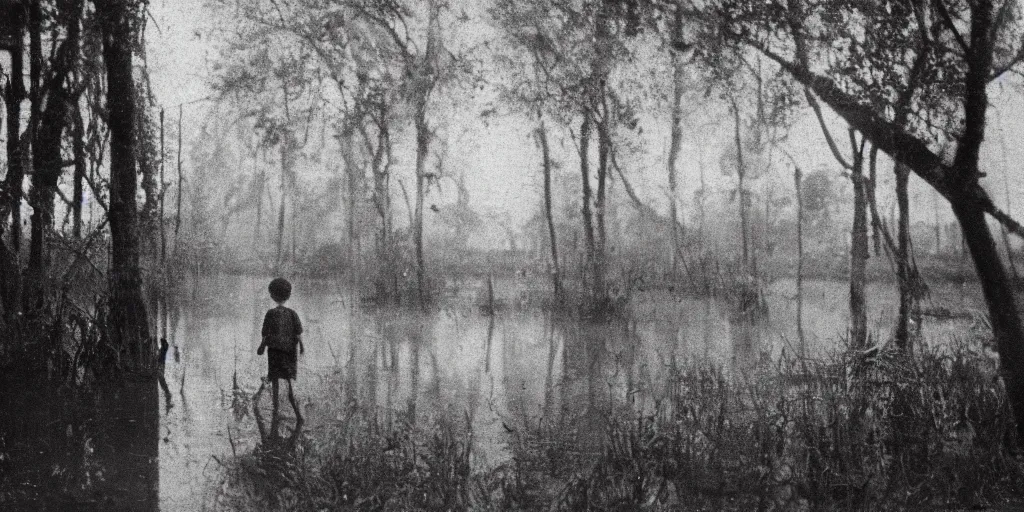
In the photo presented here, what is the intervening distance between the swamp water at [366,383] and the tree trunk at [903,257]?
0.32 meters

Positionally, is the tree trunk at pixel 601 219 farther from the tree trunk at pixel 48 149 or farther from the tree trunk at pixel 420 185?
the tree trunk at pixel 48 149

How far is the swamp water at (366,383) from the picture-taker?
489 cm

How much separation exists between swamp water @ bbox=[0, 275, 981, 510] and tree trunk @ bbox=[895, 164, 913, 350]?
316 mm

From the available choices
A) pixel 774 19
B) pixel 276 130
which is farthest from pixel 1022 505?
pixel 276 130

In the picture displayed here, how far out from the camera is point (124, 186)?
752 cm

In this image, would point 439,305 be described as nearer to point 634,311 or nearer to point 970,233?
point 634,311

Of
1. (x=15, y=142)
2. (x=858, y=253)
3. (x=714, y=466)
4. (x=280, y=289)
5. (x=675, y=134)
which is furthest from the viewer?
(x=675, y=134)

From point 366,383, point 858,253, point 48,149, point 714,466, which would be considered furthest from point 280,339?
point 858,253

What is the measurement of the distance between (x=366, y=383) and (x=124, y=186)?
3.27 m

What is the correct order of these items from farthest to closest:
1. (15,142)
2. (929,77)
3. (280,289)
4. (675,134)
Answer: (675,134)
(15,142)
(280,289)
(929,77)

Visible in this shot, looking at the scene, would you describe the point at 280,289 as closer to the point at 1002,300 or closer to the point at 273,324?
the point at 273,324

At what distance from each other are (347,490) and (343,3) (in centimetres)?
1502

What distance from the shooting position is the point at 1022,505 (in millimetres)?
4535

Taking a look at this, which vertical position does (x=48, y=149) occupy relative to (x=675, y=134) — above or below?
below
